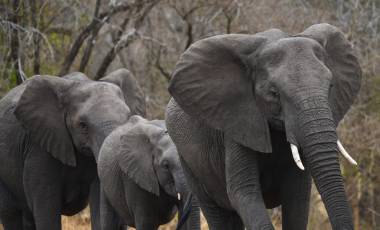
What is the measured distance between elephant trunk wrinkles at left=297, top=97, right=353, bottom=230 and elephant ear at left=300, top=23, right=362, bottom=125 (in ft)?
2.14

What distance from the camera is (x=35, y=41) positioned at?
45.0ft

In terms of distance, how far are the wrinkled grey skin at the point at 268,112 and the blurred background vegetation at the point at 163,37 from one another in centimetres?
568

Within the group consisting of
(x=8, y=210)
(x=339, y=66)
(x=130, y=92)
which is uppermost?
(x=339, y=66)

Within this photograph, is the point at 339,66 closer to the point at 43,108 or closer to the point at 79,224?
the point at 43,108

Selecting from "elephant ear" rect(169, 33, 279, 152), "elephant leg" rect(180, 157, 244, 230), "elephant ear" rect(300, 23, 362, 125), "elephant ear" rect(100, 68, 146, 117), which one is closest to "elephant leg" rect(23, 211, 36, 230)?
"elephant ear" rect(100, 68, 146, 117)

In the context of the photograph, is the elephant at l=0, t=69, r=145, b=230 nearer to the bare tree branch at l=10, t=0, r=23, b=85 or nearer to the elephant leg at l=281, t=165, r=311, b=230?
the bare tree branch at l=10, t=0, r=23, b=85

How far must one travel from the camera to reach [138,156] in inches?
380

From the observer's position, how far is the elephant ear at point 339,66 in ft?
23.2

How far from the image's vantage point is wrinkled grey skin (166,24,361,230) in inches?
252

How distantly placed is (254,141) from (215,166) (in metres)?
0.75

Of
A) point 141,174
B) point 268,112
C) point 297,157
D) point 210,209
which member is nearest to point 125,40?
point 141,174

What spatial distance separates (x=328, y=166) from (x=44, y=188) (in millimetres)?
4610

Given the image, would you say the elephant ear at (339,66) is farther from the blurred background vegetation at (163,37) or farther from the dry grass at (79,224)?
the dry grass at (79,224)

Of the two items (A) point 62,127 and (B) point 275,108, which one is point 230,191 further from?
(A) point 62,127
